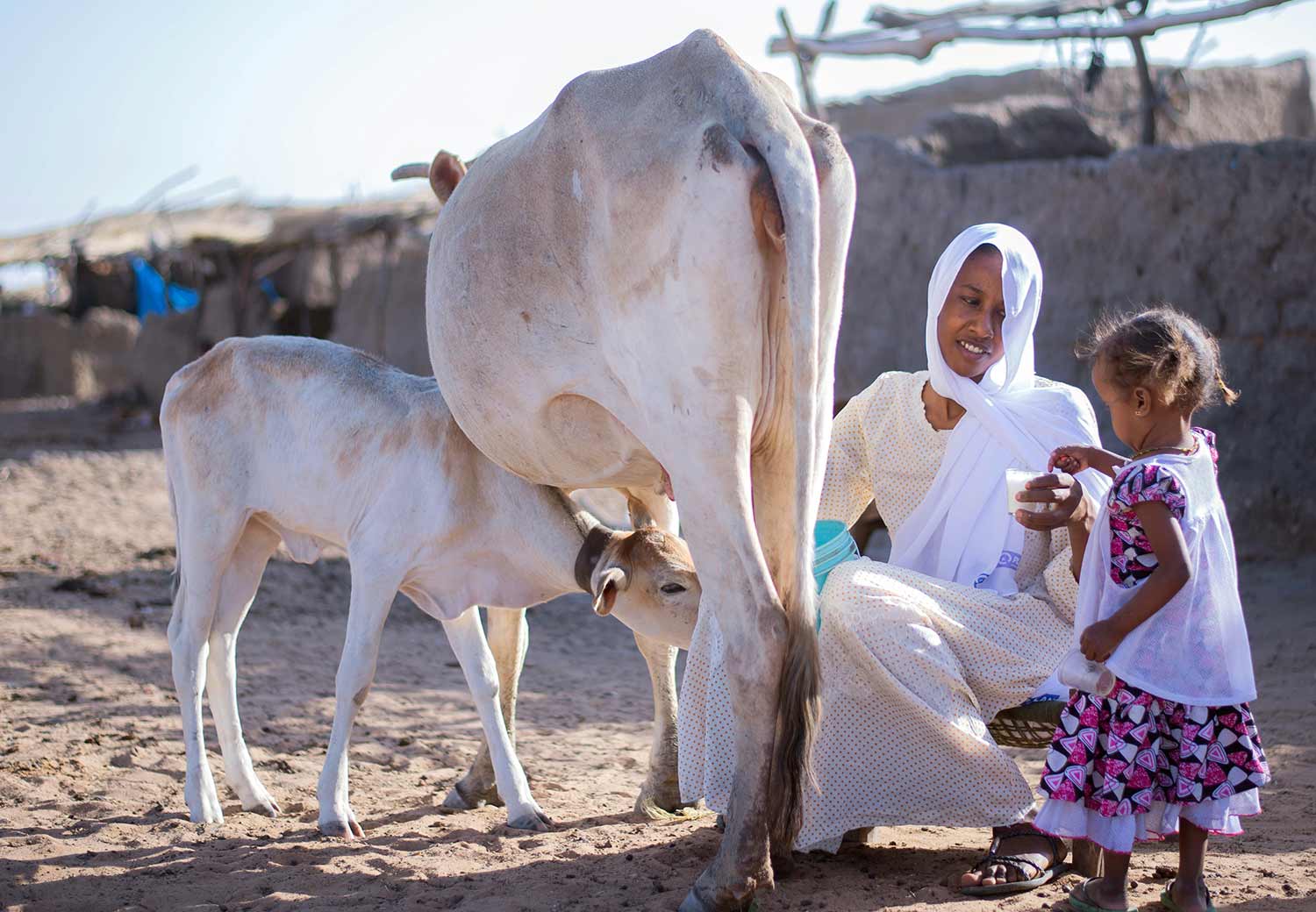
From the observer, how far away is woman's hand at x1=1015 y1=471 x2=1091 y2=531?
9.98ft

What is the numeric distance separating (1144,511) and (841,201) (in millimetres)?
1018

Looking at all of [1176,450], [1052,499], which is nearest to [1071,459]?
[1052,499]

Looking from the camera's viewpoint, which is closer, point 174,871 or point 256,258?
point 174,871

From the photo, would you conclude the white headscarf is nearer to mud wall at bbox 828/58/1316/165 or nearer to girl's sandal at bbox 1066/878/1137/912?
girl's sandal at bbox 1066/878/1137/912

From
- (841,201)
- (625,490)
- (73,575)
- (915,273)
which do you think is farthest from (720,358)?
(73,575)

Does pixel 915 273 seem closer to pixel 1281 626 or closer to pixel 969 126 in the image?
pixel 969 126

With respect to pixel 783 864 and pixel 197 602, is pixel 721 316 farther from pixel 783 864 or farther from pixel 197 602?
pixel 197 602

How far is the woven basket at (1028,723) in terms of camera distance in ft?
11.0

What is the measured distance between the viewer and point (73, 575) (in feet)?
24.2

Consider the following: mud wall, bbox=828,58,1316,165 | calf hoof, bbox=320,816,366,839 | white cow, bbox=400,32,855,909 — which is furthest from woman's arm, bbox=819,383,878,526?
mud wall, bbox=828,58,1316,165

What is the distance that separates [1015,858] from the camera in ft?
10.5

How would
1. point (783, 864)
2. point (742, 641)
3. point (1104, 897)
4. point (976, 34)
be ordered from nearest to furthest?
1. point (1104, 897)
2. point (742, 641)
3. point (783, 864)
4. point (976, 34)

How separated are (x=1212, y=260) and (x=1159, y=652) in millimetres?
4564

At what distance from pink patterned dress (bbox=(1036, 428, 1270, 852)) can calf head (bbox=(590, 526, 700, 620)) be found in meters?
1.32
